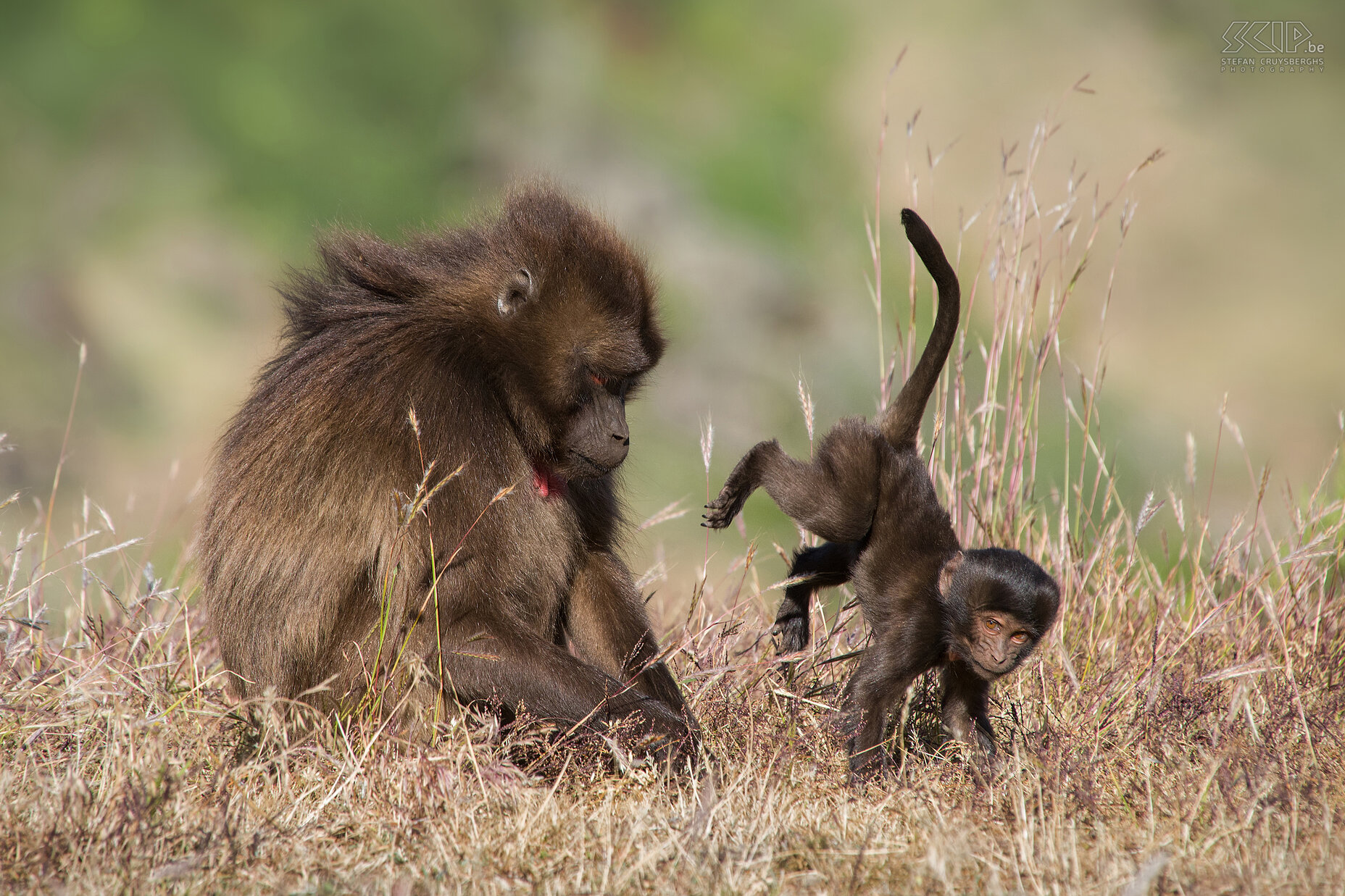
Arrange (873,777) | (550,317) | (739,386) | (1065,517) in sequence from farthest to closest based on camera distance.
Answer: (739,386)
(1065,517)
(550,317)
(873,777)

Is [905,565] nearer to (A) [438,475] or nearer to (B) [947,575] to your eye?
(B) [947,575]

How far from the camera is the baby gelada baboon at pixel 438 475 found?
9.89 ft

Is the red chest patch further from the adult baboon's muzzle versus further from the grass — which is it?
the grass

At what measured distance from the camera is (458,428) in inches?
120

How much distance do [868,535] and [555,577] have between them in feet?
3.02

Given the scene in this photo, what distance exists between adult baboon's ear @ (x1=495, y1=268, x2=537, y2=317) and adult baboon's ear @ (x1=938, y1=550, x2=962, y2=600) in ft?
4.49

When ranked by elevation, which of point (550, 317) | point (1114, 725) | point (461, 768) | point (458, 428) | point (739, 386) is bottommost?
point (461, 768)

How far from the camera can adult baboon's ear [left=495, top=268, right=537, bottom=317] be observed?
327cm

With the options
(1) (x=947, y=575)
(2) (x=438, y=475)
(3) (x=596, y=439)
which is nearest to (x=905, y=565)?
(1) (x=947, y=575)

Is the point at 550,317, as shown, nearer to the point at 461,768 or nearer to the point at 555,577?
the point at 555,577

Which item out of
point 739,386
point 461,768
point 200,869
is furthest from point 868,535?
point 739,386

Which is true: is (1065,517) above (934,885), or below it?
above

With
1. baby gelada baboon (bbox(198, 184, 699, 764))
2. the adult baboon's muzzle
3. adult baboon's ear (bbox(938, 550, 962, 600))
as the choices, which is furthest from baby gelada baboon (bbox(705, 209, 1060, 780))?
baby gelada baboon (bbox(198, 184, 699, 764))

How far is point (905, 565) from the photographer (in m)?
3.37
